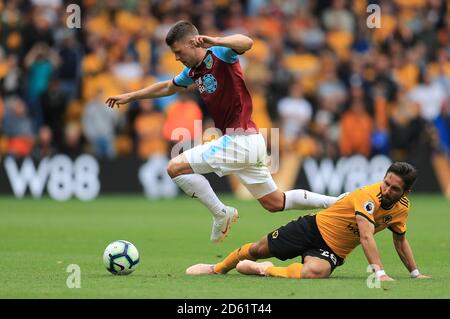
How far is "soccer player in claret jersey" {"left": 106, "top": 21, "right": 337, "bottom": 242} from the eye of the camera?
10.0 m

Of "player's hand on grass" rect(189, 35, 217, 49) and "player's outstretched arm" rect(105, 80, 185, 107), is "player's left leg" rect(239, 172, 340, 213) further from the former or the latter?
"player's hand on grass" rect(189, 35, 217, 49)

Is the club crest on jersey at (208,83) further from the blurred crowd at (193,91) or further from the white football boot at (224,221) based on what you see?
the blurred crowd at (193,91)

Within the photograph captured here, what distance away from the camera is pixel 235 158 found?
33.5 ft

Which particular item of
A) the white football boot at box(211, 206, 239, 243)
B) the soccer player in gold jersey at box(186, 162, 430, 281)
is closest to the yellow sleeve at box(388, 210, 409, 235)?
the soccer player in gold jersey at box(186, 162, 430, 281)

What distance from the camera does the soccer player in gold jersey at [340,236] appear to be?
8.80 metres

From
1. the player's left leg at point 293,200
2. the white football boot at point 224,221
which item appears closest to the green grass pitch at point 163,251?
the white football boot at point 224,221

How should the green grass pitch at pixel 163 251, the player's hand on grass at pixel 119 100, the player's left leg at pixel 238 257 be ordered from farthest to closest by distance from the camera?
the player's hand on grass at pixel 119 100 → the player's left leg at pixel 238 257 → the green grass pitch at pixel 163 251

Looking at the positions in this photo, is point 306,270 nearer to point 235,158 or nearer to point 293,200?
point 293,200

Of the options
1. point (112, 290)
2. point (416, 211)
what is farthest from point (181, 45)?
point (416, 211)

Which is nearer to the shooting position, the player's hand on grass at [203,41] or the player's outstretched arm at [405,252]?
the player's hand on grass at [203,41]

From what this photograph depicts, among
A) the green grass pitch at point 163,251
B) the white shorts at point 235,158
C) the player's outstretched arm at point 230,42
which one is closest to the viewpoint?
the green grass pitch at point 163,251

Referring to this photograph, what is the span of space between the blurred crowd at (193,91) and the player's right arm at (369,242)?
39.7 ft

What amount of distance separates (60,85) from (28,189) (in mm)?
2322

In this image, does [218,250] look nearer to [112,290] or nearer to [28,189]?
[112,290]
